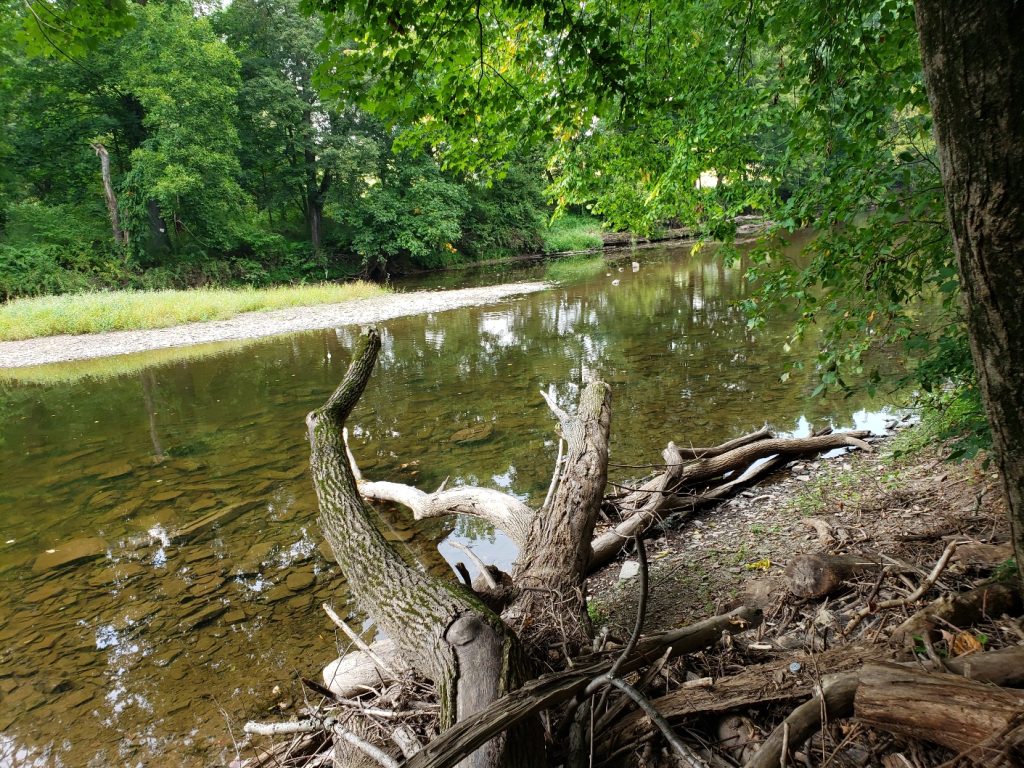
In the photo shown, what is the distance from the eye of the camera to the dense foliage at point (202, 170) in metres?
25.8

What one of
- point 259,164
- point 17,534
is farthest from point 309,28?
point 17,534

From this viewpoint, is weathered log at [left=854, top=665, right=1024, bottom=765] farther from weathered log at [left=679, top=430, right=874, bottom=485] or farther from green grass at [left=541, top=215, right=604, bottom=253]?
green grass at [left=541, top=215, right=604, bottom=253]

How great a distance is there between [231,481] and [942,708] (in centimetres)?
695

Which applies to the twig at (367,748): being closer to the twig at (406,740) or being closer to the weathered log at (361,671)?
the twig at (406,740)

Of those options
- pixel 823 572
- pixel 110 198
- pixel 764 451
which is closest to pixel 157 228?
pixel 110 198

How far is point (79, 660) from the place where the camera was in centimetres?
392

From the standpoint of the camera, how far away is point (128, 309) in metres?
18.2

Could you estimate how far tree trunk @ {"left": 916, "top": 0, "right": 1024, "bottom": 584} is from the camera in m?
1.24

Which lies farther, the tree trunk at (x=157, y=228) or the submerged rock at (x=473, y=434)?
the tree trunk at (x=157, y=228)

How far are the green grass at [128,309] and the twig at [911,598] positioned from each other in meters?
20.4

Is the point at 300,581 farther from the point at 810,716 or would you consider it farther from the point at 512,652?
the point at 810,716

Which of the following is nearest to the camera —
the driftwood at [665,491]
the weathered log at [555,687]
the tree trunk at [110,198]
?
the weathered log at [555,687]

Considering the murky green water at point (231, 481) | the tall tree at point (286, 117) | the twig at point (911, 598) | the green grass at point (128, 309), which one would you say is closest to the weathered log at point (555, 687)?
the twig at point (911, 598)

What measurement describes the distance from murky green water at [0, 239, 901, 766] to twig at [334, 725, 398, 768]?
124 cm
